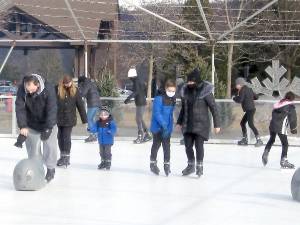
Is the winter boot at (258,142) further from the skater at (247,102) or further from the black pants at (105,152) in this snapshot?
the black pants at (105,152)

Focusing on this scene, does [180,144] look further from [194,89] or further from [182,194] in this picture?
[182,194]

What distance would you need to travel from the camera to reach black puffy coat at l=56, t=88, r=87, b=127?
9.77 meters

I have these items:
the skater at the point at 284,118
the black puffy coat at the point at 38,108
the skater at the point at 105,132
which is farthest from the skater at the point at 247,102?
the black puffy coat at the point at 38,108

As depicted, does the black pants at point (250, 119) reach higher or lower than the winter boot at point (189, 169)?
higher

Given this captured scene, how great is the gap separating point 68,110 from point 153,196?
8.46 ft

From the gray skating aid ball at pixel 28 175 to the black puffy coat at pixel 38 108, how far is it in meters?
0.45

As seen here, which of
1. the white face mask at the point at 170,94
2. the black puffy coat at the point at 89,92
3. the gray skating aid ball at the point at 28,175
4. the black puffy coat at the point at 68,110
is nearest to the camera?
the gray skating aid ball at the point at 28,175

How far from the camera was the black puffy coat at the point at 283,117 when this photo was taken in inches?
389

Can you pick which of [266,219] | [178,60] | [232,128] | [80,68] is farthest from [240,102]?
[178,60]

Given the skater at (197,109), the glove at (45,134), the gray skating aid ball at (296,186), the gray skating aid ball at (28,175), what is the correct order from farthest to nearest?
the skater at (197,109), the glove at (45,134), the gray skating aid ball at (28,175), the gray skating aid ball at (296,186)

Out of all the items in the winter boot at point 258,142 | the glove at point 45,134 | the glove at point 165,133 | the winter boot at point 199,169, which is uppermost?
the glove at point 45,134

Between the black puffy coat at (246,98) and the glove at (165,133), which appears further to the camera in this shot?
the black puffy coat at (246,98)

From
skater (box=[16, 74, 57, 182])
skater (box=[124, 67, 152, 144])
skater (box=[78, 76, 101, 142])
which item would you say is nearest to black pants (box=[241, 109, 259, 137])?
skater (box=[124, 67, 152, 144])

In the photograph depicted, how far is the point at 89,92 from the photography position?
44.2 ft
